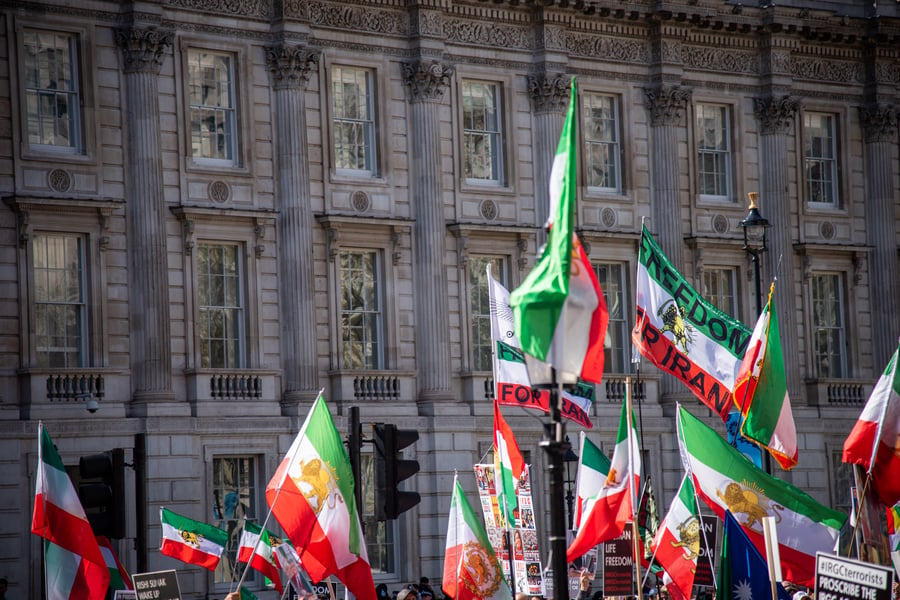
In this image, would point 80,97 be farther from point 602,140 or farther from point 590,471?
point 590,471

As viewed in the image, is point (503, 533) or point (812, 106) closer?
point (503, 533)

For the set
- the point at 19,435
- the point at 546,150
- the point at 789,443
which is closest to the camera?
the point at 789,443

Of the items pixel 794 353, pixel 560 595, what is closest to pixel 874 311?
pixel 794 353

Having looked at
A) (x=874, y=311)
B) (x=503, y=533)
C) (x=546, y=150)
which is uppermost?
(x=546, y=150)

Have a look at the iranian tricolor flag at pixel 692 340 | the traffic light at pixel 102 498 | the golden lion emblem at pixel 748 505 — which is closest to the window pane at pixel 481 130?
the iranian tricolor flag at pixel 692 340

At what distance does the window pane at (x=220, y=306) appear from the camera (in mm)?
35219

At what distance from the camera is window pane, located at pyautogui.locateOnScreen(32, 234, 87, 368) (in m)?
33.2

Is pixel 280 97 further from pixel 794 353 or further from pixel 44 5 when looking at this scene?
pixel 794 353

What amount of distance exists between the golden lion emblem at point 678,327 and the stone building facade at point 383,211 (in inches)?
486

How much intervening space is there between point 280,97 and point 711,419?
1265cm

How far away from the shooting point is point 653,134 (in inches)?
1633

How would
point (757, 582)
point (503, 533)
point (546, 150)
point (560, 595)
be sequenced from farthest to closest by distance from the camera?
1. point (546, 150)
2. point (503, 533)
3. point (757, 582)
4. point (560, 595)

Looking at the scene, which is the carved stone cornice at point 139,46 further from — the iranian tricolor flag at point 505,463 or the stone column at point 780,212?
the stone column at point 780,212

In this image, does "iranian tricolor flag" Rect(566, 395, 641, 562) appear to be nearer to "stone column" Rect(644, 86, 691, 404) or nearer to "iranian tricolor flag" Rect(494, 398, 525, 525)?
"iranian tricolor flag" Rect(494, 398, 525, 525)
